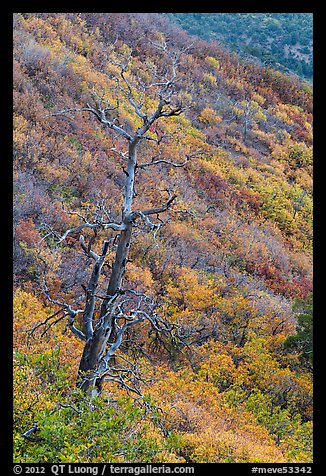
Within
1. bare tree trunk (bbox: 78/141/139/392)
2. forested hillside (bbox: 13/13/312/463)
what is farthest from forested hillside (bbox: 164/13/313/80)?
bare tree trunk (bbox: 78/141/139/392)

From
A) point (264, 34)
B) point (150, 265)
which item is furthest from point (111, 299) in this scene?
point (264, 34)

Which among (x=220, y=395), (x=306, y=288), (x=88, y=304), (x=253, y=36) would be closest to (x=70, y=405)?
(x=88, y=304)

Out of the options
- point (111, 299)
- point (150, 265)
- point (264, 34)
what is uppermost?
point (264, 34)

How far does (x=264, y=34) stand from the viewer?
5072cm

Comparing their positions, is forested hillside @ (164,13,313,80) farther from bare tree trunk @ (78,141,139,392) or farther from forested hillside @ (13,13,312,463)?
bare tree trunk @ (78,141,139,392)

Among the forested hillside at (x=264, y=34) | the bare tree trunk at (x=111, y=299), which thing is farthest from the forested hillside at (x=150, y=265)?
the forested hillside at (x=264, y=34)

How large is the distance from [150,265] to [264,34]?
4447 centimetres

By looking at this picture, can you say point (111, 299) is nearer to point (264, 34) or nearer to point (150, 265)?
point (150, 265)

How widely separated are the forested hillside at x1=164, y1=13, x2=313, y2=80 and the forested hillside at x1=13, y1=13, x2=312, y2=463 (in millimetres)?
16048

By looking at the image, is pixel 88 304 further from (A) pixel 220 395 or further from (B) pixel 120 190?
(B) pixel 120 190

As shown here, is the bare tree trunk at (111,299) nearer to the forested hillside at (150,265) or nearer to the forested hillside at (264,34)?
the forested hillside at (150,265)

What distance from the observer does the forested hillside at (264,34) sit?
146 ft
